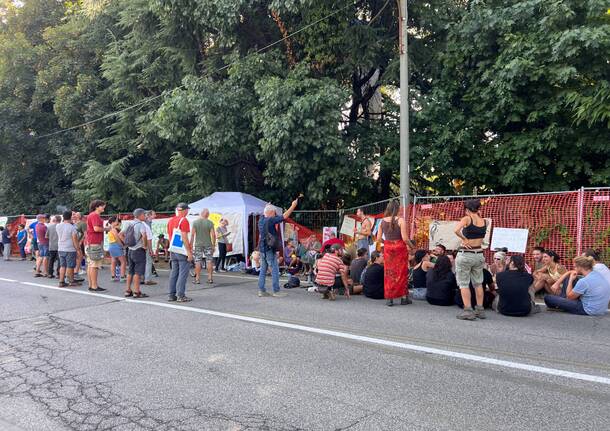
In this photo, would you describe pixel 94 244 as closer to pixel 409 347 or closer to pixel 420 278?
pixel 420 278

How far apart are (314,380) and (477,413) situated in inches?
59.7

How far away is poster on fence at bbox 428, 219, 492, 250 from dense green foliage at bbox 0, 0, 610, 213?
8.78ft

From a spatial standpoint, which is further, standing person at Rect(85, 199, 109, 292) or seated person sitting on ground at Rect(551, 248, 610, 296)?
standing person at Rect(85, 199, 109, 292)

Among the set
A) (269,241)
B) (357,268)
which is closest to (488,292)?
(357,268)

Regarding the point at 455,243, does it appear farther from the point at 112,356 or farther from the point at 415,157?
the point at 112,356

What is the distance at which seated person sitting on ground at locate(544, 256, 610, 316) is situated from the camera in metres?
7.16

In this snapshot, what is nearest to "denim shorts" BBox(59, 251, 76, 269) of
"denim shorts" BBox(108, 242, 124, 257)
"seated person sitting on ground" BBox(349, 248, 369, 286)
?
"denim shorts" BBox(108, 242, 124, 257)

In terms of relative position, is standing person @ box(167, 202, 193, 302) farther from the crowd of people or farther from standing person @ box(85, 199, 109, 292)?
standing person @ box(85, 199, 109, 292)

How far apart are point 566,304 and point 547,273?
1.15 m

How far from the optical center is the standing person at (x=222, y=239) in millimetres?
14305

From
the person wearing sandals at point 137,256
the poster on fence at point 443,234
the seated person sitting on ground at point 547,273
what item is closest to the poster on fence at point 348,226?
the poster on fence at point 443,234

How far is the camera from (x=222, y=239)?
14.3 m

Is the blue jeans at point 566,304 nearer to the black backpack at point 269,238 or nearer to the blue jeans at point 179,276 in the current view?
the black backpack at point 269,238

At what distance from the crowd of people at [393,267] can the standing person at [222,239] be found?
249 centimetres
